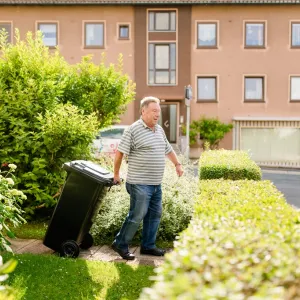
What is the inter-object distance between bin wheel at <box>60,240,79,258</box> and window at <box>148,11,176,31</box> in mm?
25848

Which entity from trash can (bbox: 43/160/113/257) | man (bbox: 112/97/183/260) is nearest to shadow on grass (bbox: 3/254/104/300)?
trash can (bbox: 43/160/113/257)

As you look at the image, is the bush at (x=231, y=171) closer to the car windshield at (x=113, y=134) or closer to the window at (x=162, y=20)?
the car windshield at (x=113, y=134)

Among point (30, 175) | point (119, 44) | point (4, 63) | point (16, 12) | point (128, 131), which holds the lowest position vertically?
point (30, 175)

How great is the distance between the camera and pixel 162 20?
101ft

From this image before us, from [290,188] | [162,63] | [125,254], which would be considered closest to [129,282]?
[125,254]

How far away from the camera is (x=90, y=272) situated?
5707 millimetres

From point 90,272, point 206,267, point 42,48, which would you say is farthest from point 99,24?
point 206,267

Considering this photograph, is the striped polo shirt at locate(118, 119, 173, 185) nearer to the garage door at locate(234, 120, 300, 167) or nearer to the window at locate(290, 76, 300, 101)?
the garage door at locate(234, 120, 300, 167)

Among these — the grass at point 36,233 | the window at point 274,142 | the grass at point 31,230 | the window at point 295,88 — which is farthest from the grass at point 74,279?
the window at point 295,88

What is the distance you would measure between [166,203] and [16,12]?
2606 cm

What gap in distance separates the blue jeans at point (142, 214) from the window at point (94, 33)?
995 inches

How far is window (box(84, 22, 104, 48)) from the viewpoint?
30.6 meters

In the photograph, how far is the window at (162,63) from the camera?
101 ft

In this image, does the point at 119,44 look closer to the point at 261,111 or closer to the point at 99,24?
the point at 99,24
